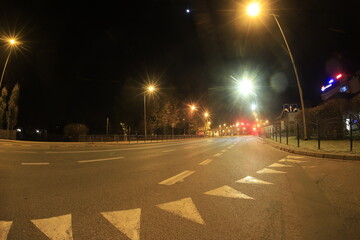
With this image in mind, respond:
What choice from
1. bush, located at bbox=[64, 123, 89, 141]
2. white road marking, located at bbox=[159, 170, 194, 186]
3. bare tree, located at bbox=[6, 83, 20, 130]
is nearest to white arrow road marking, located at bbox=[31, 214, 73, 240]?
white road marking, located at bbox=[159, 170, 194, 186]

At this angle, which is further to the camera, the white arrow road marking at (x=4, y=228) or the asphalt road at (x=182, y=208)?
the asphalt road at (x=182, y=208)

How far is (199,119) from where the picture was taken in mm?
78250

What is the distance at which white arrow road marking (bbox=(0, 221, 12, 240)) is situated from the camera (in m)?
2.47

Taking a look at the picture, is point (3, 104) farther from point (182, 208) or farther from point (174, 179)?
point (182, 208)

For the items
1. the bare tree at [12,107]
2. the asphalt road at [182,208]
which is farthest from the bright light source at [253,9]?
the bare tree at [12,107]

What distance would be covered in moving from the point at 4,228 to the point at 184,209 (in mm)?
2412

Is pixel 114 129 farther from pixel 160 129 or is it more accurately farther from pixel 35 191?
pixel 35 191

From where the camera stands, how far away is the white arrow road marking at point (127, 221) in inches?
101

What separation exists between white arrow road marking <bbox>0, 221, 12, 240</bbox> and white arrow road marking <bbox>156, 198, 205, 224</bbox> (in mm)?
2010

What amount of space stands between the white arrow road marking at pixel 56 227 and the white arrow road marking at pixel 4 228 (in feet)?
0.89

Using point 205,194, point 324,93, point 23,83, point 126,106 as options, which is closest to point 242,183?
point 205,194

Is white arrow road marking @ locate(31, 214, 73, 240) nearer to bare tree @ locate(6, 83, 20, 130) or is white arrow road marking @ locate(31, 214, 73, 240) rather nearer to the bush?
the bush

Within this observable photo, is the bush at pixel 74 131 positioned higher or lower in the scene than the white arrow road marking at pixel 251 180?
higher

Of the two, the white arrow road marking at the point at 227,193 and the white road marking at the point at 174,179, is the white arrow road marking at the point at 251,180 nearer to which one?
the white arrow road marking at the point at 227,193
